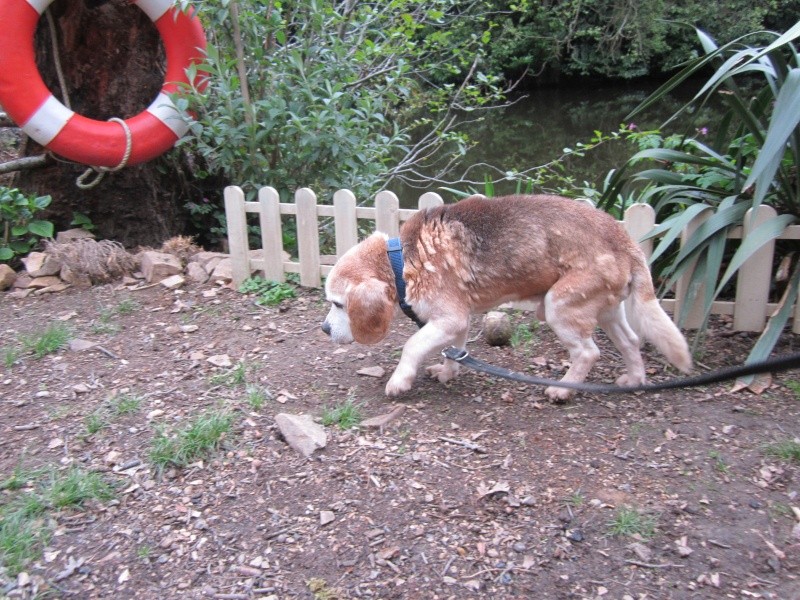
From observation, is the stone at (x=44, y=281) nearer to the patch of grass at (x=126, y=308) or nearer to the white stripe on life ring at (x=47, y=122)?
the patch of grass at (x=126, y=308)

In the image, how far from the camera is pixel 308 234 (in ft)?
16.2

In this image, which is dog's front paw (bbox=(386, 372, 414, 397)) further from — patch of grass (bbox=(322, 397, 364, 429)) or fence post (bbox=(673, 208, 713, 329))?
fence post (bbox=(673, 208, 713, 329))

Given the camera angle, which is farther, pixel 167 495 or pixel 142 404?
pixel 142 404

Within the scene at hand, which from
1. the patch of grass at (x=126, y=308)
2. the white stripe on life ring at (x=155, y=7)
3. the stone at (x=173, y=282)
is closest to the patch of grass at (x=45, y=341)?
the patch of grass at (x=126, y=308)

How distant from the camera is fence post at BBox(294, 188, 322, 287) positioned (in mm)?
4887

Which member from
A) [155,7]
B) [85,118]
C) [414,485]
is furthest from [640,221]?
[85,118]

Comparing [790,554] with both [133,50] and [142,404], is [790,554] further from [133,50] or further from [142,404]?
[133,50]

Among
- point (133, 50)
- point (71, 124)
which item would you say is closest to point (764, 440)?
point (71, 124)

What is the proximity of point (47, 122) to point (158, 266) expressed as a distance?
56.5 inches

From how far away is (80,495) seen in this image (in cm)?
276

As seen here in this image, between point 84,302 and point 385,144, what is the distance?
287cm

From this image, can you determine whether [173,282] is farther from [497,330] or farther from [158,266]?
[497,330]

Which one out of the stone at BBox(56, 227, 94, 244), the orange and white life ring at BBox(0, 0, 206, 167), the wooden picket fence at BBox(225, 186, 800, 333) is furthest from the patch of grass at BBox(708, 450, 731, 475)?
the stone at BBox(56, 227, 94, 244)

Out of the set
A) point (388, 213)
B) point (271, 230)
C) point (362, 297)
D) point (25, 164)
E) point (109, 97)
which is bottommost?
point (362, 297)
